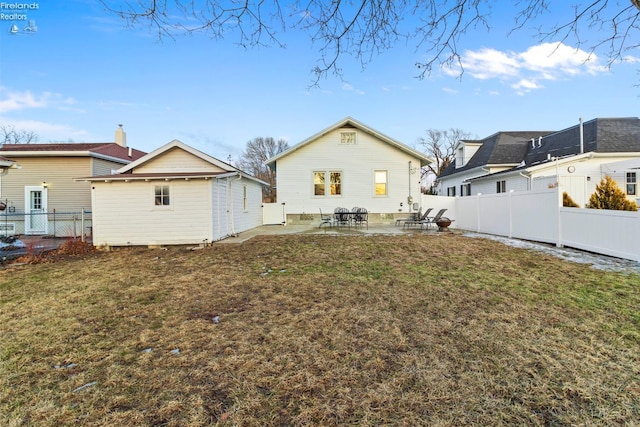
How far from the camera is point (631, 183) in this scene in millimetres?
15414

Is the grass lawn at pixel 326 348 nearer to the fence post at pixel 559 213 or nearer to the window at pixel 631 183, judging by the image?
the fence post at pixel 559 213

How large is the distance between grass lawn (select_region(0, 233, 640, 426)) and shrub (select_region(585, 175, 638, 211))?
441 cm

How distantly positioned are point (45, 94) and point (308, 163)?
10.8 m

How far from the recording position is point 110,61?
25.9 ft

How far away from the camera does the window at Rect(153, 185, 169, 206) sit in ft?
34.1

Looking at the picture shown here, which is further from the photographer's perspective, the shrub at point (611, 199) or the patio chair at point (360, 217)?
the patio chair at point (360, 217)

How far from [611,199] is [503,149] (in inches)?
541

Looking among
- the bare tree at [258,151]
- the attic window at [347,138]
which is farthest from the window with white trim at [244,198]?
the bare tree at [258,151]

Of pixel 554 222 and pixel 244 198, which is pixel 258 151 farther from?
pixel 554 222

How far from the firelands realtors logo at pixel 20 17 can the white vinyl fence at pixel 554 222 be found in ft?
42.5

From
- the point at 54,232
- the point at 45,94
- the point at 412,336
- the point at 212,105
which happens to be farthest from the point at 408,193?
the point at 54,232

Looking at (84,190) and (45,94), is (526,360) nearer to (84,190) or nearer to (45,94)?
(45,94)

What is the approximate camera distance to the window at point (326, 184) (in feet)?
54.9

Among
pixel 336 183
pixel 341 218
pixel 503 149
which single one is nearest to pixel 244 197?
pixel 341 218
